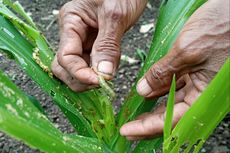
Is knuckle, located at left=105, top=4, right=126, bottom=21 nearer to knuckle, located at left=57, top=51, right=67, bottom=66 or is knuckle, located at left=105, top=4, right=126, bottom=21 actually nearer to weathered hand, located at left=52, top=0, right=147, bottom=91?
weathered hand, located at left=52, top=0, right=147, bottom=91

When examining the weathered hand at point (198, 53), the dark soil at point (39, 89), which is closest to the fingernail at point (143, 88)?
the weathered hand at point (198, 53)

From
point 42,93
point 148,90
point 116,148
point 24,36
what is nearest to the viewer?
point 148,90

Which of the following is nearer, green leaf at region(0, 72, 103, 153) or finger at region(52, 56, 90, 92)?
green leaf at region(0, 72, 103, 153)

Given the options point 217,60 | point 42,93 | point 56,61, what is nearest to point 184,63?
point 217,60

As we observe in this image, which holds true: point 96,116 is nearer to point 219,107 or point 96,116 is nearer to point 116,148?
point 116,148

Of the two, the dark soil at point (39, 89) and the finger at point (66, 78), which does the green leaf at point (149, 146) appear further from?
the dark soil at point (39, 89)

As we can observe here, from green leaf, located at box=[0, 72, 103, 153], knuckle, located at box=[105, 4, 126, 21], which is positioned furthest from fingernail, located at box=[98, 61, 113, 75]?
green leaf, located at box=[0, 72, 103, 153]

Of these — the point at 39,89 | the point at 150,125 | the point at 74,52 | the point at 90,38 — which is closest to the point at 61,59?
the point at 74,52
